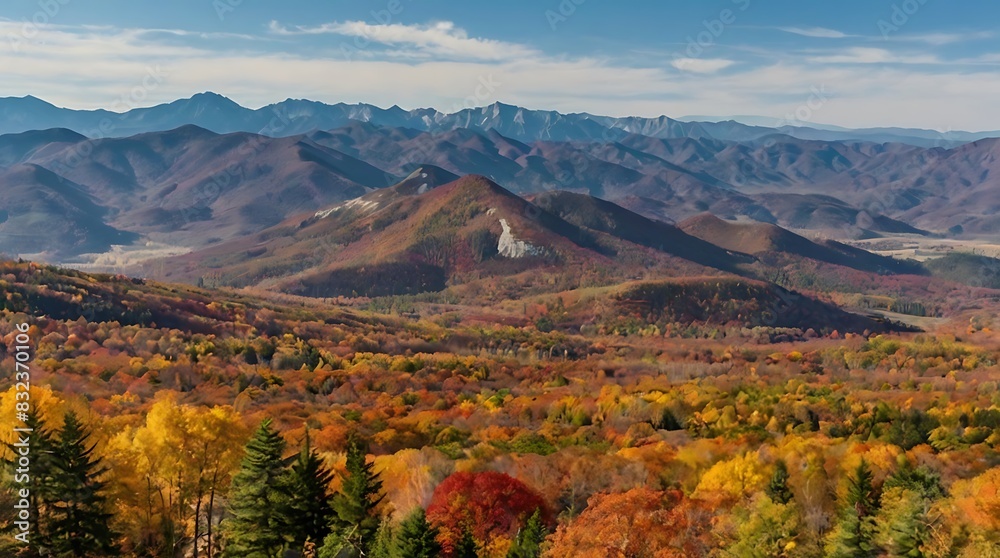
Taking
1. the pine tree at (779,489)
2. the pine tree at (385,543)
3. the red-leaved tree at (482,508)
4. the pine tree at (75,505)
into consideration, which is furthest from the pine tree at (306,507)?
the pine tree at (779,489)

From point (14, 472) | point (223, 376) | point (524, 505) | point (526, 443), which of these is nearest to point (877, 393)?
point (526, 443)

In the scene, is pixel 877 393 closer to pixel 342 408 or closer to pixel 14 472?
pixel 342 408

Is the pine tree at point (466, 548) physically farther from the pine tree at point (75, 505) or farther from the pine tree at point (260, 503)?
the pine tree at point (75, 505)

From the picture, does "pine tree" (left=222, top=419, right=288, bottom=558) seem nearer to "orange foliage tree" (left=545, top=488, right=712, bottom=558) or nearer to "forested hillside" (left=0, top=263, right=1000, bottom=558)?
"forested hillside" (left=0, top=263, right=1000, bottom=558)

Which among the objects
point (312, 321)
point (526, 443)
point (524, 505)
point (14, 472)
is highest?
point (14, 472)

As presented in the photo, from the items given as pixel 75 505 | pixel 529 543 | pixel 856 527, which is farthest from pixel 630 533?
pixel 75 505

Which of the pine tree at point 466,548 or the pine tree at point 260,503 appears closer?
the pine tree at point 466,548
